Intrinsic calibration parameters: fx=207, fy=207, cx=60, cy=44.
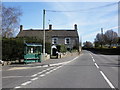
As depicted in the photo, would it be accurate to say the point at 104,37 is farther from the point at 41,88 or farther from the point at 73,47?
the point at 41,88

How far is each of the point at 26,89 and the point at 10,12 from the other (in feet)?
96.8

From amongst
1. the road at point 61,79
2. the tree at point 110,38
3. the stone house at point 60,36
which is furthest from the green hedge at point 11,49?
the tree at point 110,38

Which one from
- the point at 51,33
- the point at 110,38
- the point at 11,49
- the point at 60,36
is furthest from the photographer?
the point at 110,38

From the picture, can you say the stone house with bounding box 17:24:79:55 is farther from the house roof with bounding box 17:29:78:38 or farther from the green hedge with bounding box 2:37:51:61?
the green hedge with bounding box 2:37:51:61

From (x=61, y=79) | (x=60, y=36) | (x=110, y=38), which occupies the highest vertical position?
(x=110, y=38)

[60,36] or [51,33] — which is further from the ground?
[51,33]

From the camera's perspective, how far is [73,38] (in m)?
63.5

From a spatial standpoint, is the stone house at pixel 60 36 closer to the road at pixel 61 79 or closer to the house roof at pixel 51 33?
the house roof at pixel 51 33

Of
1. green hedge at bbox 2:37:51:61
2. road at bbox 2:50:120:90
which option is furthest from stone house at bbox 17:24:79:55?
road at bbox 2:50:120:90

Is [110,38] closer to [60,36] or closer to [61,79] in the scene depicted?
[60,36]

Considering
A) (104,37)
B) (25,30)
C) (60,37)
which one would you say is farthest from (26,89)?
(104,37)

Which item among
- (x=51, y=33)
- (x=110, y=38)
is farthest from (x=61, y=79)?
(x=110, y=38)

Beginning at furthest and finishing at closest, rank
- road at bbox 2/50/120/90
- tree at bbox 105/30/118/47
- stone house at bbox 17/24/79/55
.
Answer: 1. tree at bbox 105/30/118/47
2. stone house at bbox 17/24/79/55
3. road at bbox 2/50/120/90

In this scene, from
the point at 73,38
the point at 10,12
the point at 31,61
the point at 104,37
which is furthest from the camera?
the point at 104,37
